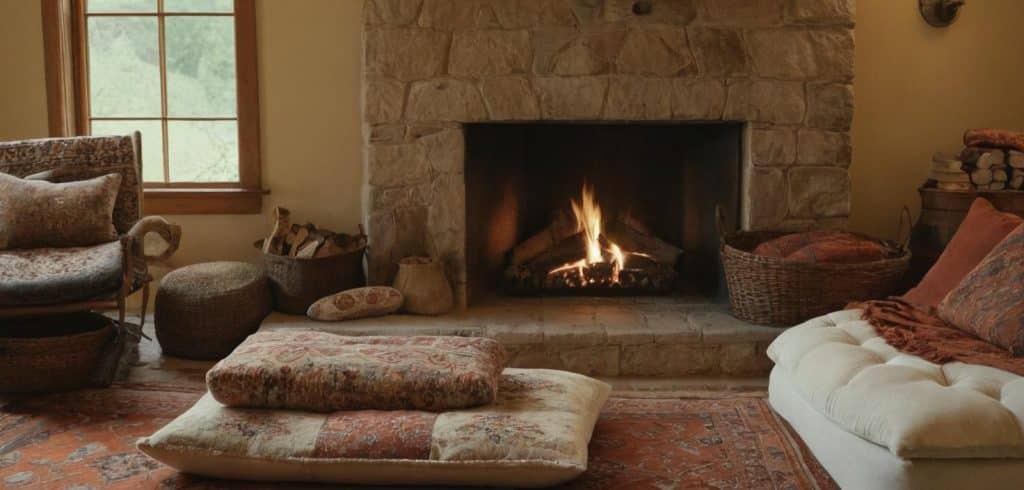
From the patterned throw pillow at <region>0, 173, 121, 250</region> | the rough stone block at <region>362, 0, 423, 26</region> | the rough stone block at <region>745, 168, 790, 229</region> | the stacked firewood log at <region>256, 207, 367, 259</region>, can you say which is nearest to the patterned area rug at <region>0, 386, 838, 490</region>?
the patterned throw pillow at <region>0, 173, 121, 250</region>

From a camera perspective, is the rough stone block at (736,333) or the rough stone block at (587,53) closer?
the rough stone block at (736,333)

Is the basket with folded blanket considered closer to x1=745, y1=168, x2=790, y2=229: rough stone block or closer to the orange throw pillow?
the orange throw pillow

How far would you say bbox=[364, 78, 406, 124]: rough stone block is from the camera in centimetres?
414

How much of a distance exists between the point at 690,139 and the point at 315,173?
1643 mm

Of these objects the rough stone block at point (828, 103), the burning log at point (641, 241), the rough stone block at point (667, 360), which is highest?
the rough stone block at point (828, 103)

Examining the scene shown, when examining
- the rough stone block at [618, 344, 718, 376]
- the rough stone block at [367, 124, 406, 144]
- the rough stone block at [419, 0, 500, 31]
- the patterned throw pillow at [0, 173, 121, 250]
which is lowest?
the rough stone block at [618, 344, 718, 376]

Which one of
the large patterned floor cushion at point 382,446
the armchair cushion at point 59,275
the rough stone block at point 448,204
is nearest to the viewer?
the large patterned floor cushion at point 382,446

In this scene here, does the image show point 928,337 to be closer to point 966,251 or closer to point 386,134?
point 966,251

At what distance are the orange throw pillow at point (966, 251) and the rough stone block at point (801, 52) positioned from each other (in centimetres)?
101

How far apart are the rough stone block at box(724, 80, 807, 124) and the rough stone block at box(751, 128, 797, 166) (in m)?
0.04

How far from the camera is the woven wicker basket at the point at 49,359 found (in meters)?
3.46

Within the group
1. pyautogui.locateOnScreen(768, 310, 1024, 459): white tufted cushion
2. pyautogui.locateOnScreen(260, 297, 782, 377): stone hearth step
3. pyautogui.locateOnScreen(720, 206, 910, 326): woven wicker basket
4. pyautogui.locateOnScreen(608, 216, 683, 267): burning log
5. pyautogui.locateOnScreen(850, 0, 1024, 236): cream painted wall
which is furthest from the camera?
pyautogui.locateOnScreen(608, 216, 683, 267): burning log

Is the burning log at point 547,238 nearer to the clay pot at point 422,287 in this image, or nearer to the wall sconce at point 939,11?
the clay pot at point 422,287

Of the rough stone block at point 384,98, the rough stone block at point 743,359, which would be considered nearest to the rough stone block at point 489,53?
the rough stone block at point 384,98
